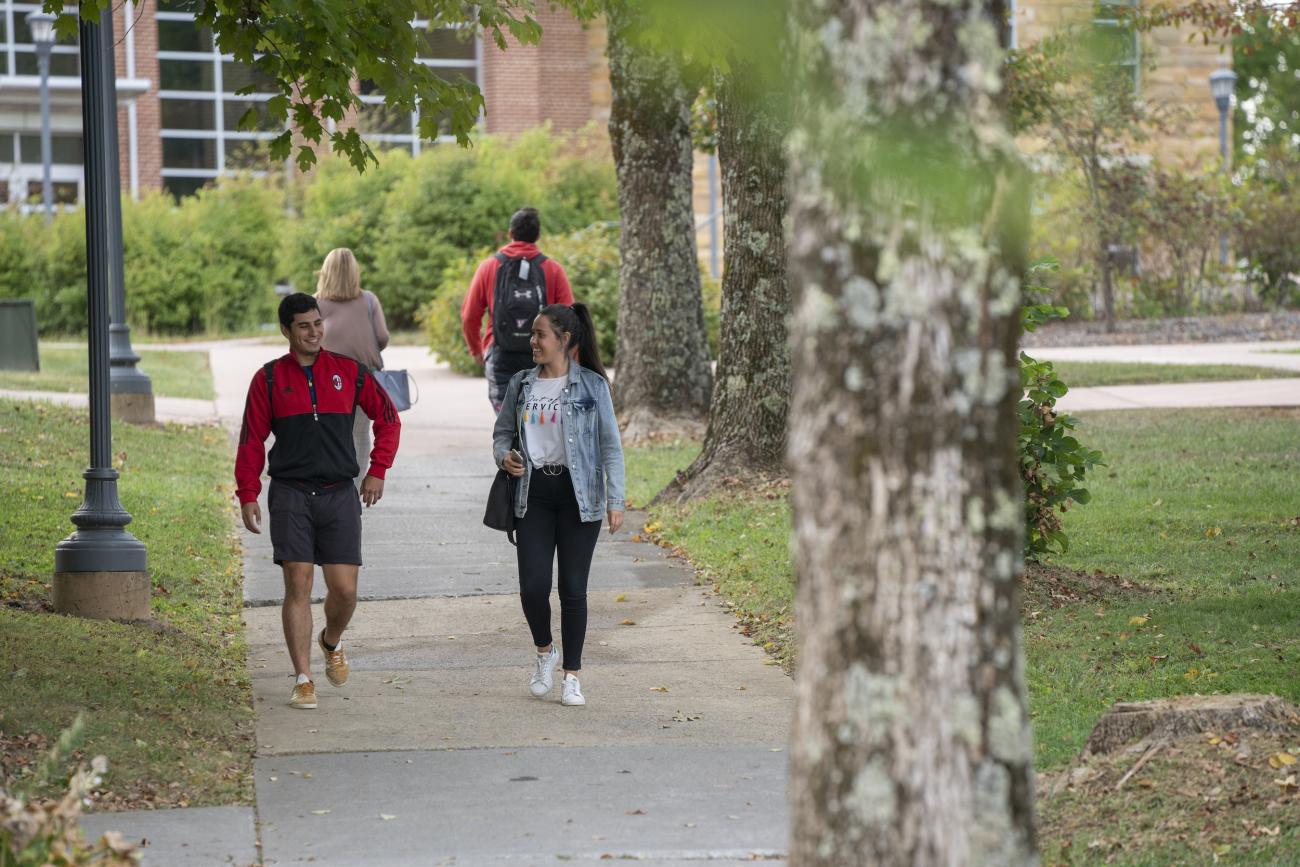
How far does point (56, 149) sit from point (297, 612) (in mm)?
31716

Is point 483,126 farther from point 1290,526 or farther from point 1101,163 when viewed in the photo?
point 1290,526

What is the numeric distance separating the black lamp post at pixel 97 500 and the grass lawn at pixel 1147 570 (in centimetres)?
294

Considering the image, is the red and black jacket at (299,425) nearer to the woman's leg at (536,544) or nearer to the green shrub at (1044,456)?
the woman's leg at (536,544)

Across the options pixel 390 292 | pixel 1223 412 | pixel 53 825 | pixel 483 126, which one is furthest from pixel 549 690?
pixel 483 126

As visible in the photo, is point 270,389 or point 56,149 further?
point 56,149

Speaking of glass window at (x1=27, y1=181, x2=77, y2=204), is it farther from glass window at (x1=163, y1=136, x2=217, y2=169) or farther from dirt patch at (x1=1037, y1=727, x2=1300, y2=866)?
dirt patch at (x1=1037, y1=727, x2=1300, y2=866)

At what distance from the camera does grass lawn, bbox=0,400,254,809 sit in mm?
5840

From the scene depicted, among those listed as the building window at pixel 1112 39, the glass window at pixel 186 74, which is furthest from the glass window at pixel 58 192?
the building window at pixel 1112 39

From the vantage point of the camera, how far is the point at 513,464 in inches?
272

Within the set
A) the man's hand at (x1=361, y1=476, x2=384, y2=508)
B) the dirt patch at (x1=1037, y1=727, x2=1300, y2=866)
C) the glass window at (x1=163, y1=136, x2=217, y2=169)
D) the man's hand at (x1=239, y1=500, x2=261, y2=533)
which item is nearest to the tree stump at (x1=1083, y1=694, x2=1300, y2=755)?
the dirt patch at (x1=1037, y1=727, x2=1300, y2=866)

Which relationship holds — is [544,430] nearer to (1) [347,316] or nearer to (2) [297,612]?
(2) [297,612]

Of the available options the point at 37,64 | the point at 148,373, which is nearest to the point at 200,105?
the point at 37,64

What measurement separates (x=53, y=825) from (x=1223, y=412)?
13502 mm

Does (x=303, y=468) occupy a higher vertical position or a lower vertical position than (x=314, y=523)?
higher
